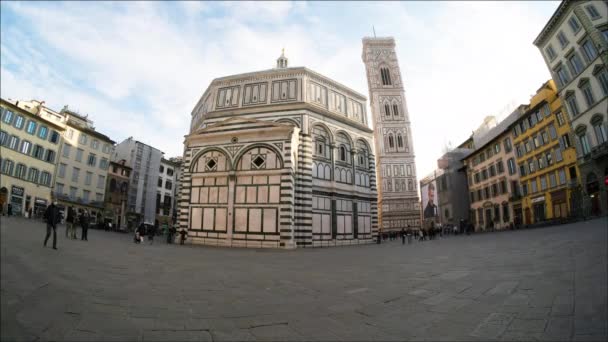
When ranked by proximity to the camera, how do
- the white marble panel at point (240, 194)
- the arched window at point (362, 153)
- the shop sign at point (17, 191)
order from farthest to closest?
the shop sign at point (17, 191)
the arched window at point (362, 153)
the white marble panel at point (240, 194)

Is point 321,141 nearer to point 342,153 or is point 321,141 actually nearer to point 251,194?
point 342,153

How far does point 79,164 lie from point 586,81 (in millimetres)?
48696

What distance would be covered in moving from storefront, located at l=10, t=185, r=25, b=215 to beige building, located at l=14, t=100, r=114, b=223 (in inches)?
135

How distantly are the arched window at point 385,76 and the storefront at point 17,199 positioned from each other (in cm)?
5345

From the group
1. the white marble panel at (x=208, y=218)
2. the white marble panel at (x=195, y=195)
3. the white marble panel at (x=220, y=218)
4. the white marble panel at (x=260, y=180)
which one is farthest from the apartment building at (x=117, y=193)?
the white marble panel at (x=260, y=180)

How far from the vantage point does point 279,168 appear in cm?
1919

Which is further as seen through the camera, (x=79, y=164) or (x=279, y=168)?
(x=79, y=164)

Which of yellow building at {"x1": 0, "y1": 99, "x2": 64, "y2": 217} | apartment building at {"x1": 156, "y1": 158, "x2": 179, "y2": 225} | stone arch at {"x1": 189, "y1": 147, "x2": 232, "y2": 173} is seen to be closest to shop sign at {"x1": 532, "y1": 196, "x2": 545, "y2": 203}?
stone arch at {"x1": 189, "y1": 147, "x2": 232, "y2": 173}

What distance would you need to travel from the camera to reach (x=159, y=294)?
4.23 meters

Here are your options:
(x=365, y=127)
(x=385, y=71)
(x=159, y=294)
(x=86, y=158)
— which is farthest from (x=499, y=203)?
(x=86, y=158)

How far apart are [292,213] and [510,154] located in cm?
2820

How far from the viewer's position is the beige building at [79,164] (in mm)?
31922

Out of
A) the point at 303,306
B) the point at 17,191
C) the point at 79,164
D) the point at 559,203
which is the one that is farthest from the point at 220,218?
the point at 559,203

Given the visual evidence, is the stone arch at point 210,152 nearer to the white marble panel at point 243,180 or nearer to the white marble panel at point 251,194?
the white marble panel at point 243,180
